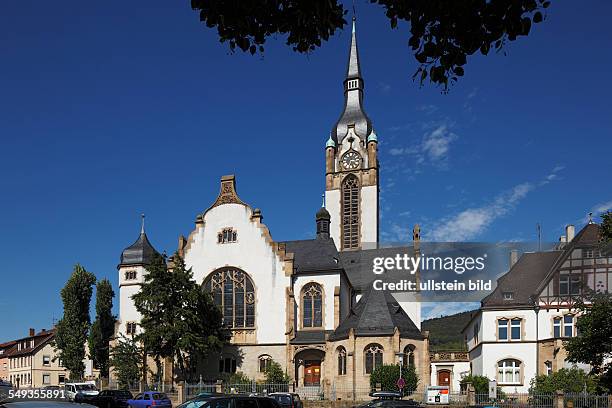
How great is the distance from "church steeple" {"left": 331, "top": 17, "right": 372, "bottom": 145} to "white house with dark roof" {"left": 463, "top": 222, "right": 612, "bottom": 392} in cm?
4352

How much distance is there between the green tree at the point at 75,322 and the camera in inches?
2717

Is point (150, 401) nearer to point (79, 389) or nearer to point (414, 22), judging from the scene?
point (79, 389)

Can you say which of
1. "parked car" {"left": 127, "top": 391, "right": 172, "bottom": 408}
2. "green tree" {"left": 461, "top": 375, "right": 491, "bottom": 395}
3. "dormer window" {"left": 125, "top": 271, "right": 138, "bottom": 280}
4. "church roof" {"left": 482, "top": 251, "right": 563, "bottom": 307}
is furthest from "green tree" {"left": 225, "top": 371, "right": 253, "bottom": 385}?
"church roof" {"left": 482, "top": 251, "right": 563, "bottom": 307}

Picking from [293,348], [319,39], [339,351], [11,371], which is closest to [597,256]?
[339,351]

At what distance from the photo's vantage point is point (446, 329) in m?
142

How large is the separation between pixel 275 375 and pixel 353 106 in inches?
2163

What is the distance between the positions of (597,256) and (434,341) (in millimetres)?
83178

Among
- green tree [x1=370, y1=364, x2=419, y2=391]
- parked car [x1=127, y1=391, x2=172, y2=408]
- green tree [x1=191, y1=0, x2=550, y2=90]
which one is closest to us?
green tree [x1=191, y1=0, x2=550, y2=90]

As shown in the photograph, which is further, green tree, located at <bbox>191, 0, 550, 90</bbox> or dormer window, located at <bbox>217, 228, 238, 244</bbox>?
dormer window, located at <bbox>217, 228, 238, 244</bbox>

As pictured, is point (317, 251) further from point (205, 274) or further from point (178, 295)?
point (178, 295)

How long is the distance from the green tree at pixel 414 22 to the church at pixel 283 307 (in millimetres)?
45177

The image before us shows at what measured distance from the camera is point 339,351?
54.2 m

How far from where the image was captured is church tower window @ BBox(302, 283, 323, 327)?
188ft

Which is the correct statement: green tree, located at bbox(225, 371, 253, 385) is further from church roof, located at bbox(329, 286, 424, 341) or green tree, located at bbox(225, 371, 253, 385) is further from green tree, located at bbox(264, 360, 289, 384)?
church roof, located at bbox(329, 286, 424, 341)
